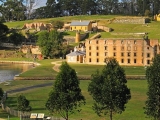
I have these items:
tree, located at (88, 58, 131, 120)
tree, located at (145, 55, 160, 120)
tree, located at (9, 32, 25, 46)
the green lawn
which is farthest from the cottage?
tree, located at (145, 55, 160, 120)

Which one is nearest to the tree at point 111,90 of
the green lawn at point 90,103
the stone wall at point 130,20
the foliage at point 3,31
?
the green lawn at point 90,103

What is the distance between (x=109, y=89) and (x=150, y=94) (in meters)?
3.26

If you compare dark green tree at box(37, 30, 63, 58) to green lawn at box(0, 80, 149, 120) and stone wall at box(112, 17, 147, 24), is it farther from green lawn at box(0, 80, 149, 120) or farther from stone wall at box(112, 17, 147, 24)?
green lawn at box(0, 80, 149, 120)

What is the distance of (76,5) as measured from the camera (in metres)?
190

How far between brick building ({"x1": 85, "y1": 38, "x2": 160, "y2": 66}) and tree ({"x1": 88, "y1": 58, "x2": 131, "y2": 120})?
5178 cm

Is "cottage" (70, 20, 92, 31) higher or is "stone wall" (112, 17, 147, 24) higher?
"stone wall" (112, 17, 147, 24)

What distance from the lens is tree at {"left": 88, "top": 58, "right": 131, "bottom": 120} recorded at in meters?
31.0

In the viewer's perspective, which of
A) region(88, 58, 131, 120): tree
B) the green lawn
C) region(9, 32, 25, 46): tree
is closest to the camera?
region(88, 58, 131, 120): tree

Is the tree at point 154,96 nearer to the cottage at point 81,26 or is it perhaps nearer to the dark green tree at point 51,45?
the dark green tree at point 51,45

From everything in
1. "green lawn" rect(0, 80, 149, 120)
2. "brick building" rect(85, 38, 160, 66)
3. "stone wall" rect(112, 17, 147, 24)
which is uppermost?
"stone wall" rect(112, 17, 147, 24)

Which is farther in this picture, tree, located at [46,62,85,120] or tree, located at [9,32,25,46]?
tree, located at [9,32,25,46]

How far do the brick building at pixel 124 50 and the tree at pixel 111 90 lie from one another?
2038 inches

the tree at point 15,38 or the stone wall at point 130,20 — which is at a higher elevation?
the stone wall at point 130,20

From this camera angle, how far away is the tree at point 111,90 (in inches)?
1221
